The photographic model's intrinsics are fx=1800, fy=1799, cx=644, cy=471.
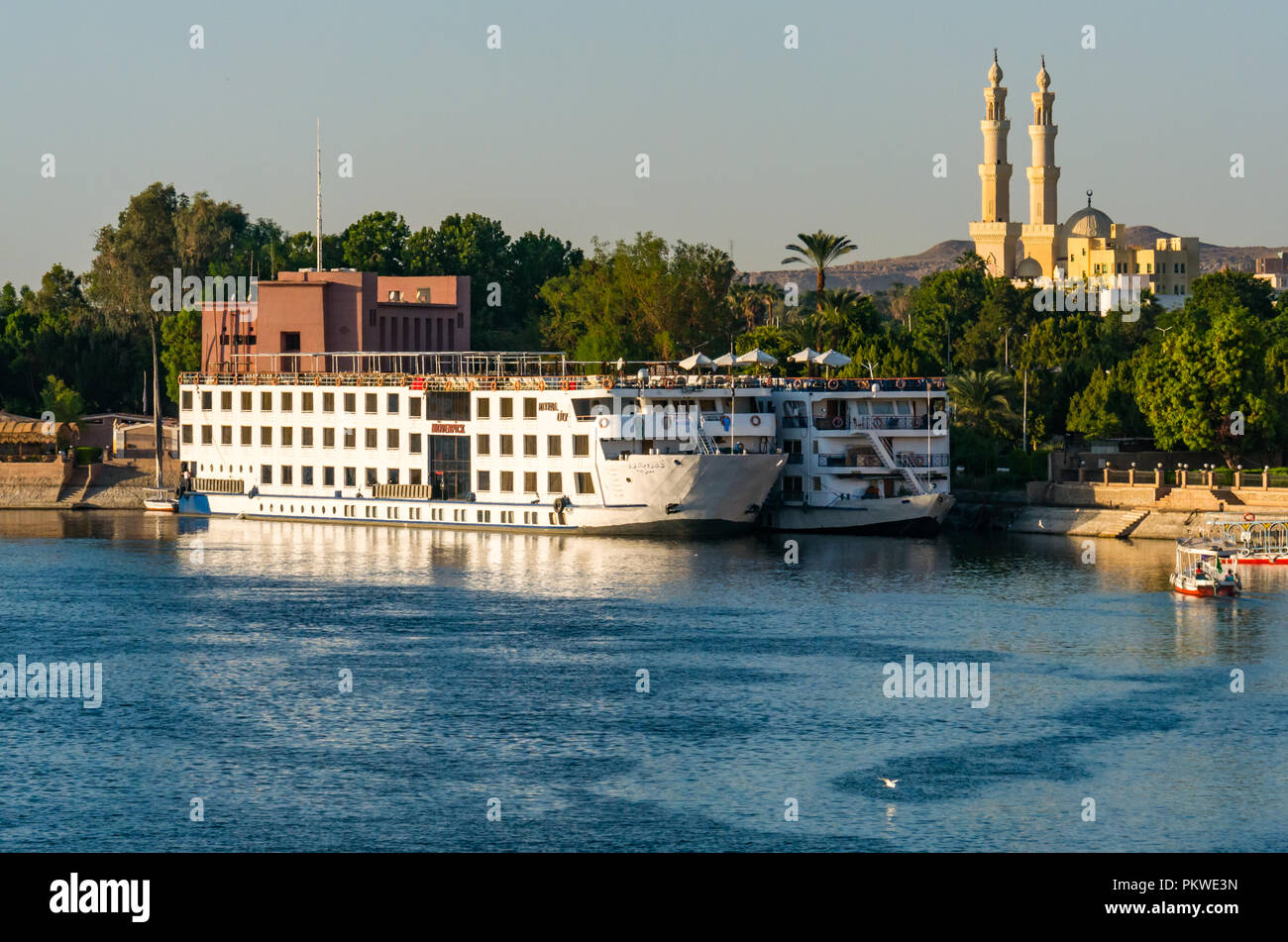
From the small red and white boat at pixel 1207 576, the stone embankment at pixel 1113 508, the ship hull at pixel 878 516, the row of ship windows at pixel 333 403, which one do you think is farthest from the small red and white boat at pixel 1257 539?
the row of ship windows at pixel 333 403

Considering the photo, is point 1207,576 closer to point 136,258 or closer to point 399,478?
point 399,478

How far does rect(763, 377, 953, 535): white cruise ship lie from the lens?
85.3m

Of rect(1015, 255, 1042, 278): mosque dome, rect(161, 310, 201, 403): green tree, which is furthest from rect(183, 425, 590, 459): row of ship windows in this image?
rect(1015, 255, 1042, 278): mosque dome

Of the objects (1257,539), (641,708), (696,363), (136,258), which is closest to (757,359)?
(696,363)

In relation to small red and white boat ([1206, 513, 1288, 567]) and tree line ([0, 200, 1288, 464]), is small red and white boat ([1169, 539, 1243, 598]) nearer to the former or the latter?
small red and white boat ([1206, 513, 1288, 567])

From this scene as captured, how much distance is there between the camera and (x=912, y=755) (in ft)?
139

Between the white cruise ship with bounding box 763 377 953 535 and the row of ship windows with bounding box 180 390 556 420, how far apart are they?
13035 mm

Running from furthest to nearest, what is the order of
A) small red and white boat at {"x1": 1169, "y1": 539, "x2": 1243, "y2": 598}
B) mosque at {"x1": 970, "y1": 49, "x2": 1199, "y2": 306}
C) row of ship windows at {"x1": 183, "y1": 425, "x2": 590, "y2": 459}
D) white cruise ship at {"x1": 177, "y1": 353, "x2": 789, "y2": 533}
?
mosque at {"x1": 970, "y1": 49, "x2": 1199, "y2": 306} < row of ship windows at {"x1": 183, "y1": 425, "x2": 590, "y2": 459} < white cruise ship at {"x1": 177, "y1": 353, "x2": 789, "y2": 533} < small red and white boat at {"x1": 1169, "y1": 539, "x2": 1243, "y2": 598}

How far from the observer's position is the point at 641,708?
155 ft

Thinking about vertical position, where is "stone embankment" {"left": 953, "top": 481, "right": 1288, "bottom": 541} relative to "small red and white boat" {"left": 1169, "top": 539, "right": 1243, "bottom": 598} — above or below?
above

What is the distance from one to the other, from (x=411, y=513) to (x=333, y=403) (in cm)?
877

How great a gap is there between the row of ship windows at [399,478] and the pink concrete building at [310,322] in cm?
760
